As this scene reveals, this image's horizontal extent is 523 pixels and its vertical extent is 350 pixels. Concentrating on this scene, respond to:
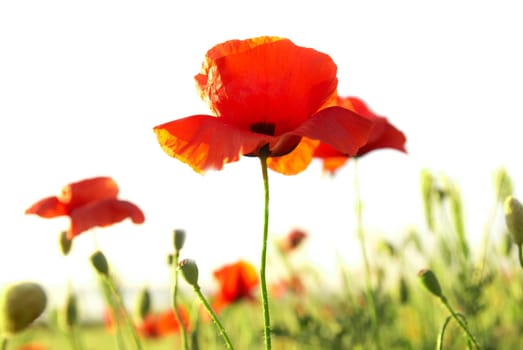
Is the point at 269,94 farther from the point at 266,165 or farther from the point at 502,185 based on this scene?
the point at 502,185

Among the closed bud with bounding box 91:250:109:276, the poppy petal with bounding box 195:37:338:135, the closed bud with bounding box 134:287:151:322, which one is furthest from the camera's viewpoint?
the closed bud with bounding box 134:287:151:322

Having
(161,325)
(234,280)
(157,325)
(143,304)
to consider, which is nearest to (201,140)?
(143,304)

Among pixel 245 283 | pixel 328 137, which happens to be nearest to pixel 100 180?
pixel 328 137

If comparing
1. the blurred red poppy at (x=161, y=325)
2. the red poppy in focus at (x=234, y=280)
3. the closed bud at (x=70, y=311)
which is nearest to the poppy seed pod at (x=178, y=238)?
the closed bud at (x=70, y=311)

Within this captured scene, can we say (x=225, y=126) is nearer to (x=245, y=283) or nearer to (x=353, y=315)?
(x=353, y=315)

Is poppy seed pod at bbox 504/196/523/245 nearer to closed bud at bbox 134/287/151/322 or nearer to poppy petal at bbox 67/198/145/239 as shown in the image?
poppy petal at bbox 67/198/145/239

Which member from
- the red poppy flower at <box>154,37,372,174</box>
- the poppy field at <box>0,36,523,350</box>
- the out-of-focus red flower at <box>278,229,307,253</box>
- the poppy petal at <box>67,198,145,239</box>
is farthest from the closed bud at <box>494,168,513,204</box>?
the out-of-focus red flower at <box>278,229,307,253</box>

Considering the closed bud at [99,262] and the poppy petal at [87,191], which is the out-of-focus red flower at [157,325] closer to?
the poppy petal at [87,191]
